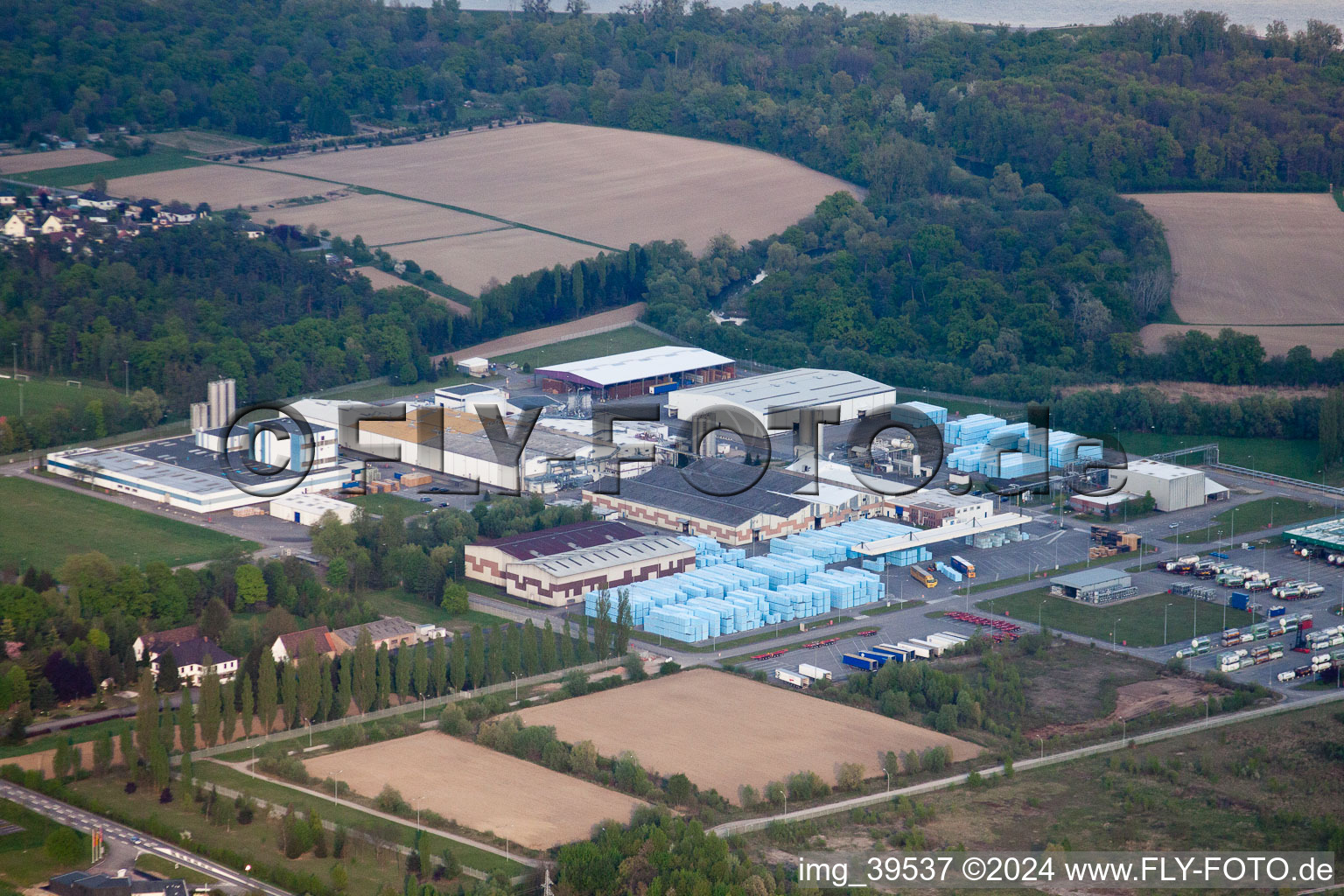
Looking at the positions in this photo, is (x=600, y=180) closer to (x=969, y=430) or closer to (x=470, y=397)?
(x=470, y=397)

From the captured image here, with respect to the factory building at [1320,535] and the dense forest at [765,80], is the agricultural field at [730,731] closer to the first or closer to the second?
the factory building at [1320,535]

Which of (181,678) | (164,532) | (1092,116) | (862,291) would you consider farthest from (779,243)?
(181,678)

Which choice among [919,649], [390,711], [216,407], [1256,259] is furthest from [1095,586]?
[1256,259]

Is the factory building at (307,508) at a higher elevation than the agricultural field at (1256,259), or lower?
lower

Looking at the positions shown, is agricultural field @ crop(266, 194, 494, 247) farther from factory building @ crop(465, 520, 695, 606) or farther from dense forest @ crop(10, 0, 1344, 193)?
factory building @ crop(465, 520, 695, 606)

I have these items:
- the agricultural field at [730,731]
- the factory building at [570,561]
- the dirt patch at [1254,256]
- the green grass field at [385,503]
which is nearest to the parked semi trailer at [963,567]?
the factory building at [570,561]

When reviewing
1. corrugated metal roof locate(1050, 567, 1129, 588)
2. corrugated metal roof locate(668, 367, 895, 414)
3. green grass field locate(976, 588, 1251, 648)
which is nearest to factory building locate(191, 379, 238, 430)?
corrugated metal roof locate(668, 367, 895, 414)

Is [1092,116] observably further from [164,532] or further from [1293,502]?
[164,532]

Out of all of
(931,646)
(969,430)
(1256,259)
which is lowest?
(931,646)
